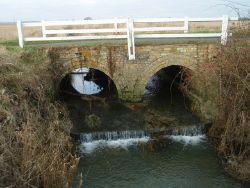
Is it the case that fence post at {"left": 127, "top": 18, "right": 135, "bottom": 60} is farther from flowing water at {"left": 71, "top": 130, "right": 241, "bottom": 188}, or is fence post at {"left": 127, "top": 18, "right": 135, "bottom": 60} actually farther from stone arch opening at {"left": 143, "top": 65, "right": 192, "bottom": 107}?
flowing water at {"left": 71, "top": 130, "right": 241, "bottom": 188}

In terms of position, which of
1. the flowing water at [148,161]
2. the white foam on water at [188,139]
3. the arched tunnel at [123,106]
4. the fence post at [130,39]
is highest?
the fence post at [130,39]

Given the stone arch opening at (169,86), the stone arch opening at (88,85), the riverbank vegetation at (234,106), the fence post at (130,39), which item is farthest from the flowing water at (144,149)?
the fence post at (130,39)

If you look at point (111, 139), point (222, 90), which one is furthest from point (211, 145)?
point (111, 139)

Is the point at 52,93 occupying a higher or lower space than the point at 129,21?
lower

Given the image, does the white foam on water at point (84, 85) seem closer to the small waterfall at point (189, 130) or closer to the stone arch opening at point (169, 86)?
the stone arch opening at point (169, 86)

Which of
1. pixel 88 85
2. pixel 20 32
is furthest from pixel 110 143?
pixel 88 85

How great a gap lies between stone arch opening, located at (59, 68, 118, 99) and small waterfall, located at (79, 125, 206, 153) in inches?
162

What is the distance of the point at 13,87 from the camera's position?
11469mm

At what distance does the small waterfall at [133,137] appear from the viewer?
497 inches

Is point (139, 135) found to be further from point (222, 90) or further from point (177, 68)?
point (177, 68)

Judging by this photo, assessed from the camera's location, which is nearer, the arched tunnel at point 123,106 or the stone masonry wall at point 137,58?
the arched tunnel at point 123,106

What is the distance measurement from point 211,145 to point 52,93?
21.9 ft

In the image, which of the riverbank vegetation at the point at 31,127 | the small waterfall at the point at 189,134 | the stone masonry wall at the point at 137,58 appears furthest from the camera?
the stone masonry wall at the point at 137,58

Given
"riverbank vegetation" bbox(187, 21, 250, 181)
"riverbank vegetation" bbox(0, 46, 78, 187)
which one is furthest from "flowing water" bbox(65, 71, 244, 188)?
"riverbank vegetation" bbox(0, 46, 78, 187)
